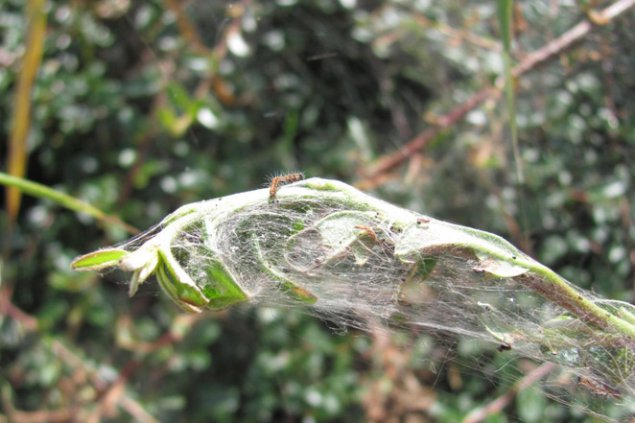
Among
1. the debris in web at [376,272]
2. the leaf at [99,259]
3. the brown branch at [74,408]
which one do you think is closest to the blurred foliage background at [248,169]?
the brown branch at [74,408]

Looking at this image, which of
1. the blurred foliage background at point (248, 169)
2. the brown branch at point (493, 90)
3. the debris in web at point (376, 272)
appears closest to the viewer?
the debris in web at point (376, 272)

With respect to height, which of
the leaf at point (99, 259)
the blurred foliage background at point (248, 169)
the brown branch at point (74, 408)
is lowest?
the brown branch at point (74, 408)

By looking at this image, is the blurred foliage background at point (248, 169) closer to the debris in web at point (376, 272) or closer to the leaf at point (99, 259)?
the debris in web at point (376, 272)

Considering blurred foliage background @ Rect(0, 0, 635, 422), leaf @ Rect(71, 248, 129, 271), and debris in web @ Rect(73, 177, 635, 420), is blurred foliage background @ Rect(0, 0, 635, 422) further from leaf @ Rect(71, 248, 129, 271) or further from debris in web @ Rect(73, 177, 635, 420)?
leaf @ Rect(71, 248, 129, 271)

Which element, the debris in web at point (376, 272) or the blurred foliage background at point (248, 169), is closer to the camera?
the debris in web at point (376, 272)

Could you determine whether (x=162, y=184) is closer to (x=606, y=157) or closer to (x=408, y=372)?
(x=408, y=372)

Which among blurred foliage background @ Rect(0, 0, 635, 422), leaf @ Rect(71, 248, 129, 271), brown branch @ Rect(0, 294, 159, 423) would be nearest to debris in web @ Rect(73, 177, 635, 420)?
leaf @ Rect(71, 248, 129, 271)
